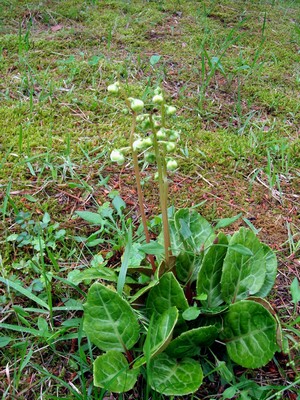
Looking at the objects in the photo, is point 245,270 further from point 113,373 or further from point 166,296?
point 113,373

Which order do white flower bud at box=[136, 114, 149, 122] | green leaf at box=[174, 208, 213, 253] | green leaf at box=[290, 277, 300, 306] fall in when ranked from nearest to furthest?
white flower bud at box=[136, 114, 149, 122], green leaf at box=[290, 277, 300, 306], green leaf at box=[174, 208, 213, 253]

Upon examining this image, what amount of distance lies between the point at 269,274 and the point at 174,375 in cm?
56

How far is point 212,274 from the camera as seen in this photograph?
1768 mm

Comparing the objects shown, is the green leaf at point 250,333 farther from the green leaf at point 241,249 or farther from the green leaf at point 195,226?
the green leaf at point 195,226

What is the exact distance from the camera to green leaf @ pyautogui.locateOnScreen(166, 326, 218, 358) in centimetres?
156

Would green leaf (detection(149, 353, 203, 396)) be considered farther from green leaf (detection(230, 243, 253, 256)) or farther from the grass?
green leaf (detection(230, 243, 253, 256))

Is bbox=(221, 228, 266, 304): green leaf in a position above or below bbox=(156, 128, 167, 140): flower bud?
below

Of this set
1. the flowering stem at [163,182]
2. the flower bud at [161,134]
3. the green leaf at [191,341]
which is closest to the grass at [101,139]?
the green leaf at [191,341]

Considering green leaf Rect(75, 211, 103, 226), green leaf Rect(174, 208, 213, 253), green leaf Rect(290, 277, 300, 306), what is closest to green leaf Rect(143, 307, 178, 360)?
green leaf Rect(174, 208, 213, 253)

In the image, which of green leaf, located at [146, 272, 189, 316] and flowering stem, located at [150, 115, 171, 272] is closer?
flowering stem, located at [150, 115, 171, 272]

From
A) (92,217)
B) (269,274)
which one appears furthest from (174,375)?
(92,217)

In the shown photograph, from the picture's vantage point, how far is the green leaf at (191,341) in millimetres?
1562

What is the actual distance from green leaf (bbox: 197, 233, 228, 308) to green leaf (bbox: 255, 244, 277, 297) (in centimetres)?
17

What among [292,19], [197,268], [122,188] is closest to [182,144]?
[122,188]
